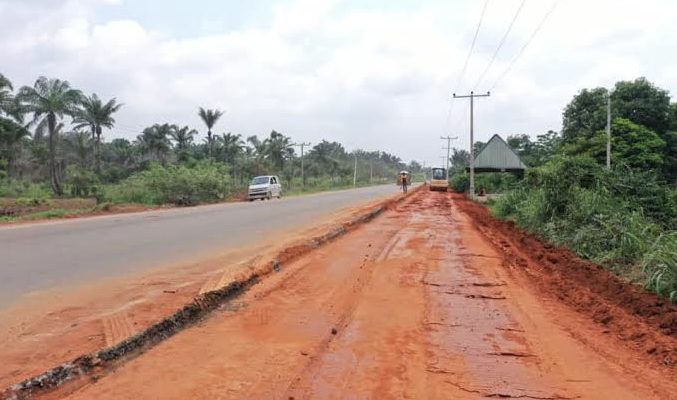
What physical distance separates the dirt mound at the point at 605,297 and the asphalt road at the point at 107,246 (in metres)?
6.42

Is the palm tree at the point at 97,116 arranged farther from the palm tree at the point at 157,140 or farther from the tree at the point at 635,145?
the tree at the point at 635,145

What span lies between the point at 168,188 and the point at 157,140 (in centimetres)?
3641

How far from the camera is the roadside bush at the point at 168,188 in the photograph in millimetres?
35031

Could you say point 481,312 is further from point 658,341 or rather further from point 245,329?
point 245,329

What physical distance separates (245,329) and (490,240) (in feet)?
30.6

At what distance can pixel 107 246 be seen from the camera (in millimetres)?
12414

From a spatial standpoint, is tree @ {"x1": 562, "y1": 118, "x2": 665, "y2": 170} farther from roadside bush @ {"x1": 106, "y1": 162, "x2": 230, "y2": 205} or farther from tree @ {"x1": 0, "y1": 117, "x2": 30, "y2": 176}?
tree @ {"x1": 0, "y1": 117, "x2": 30, "y2": 176}

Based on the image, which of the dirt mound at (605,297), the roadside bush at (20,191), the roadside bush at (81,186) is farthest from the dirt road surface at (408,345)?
the roadside bush at (20,191)

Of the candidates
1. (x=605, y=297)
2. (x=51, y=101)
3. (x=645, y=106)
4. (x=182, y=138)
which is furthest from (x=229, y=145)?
(x=605, y=297)

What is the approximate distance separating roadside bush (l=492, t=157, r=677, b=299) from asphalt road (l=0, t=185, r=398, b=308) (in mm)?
7419

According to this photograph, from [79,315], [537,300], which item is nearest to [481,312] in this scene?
[537,300]

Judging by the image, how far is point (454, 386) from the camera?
4266 mm

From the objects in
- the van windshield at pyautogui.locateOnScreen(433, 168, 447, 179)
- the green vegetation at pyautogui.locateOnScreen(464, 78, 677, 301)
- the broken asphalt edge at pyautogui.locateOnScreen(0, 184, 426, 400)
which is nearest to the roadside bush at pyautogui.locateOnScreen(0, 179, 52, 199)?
the van windshield at pyautogui.locateOnScreen(433, 168, 447, 179)

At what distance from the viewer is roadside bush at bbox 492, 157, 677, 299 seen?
8.62m
